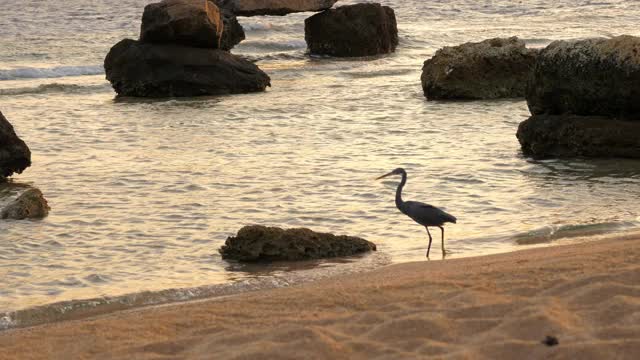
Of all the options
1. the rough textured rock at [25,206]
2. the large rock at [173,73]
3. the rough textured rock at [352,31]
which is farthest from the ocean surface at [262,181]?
the rough textured rock at [352,31]

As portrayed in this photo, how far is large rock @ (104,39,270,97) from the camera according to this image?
19891 millimetres

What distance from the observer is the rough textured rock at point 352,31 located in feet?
85.0

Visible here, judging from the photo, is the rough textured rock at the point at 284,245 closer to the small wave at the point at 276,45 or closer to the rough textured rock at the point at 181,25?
the rough textured rock at the point at 181,25

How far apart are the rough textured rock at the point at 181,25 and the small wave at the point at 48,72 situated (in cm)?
481

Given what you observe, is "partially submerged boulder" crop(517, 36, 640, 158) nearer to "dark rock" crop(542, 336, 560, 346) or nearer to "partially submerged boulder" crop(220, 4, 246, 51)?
"dark rock" crop(542, 336, 560, 346)

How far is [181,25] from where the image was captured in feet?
65.6

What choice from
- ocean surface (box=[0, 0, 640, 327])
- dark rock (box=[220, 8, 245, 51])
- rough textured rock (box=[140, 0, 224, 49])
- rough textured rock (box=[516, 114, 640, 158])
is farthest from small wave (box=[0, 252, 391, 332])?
dark rock (box=[220, 8, 245, 51])

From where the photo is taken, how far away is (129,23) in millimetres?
34594

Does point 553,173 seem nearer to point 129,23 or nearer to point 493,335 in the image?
point 493,335

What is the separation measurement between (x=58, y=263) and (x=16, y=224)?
1.42m

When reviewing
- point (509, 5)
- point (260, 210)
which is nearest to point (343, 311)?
point (260, 210)

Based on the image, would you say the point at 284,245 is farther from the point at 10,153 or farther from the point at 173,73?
the point at 173,73

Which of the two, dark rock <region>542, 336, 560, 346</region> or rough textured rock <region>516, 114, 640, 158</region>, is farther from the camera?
rough textured rock <region>516, 114, 640, 158</region>

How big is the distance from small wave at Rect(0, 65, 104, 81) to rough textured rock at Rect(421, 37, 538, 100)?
9074mm
